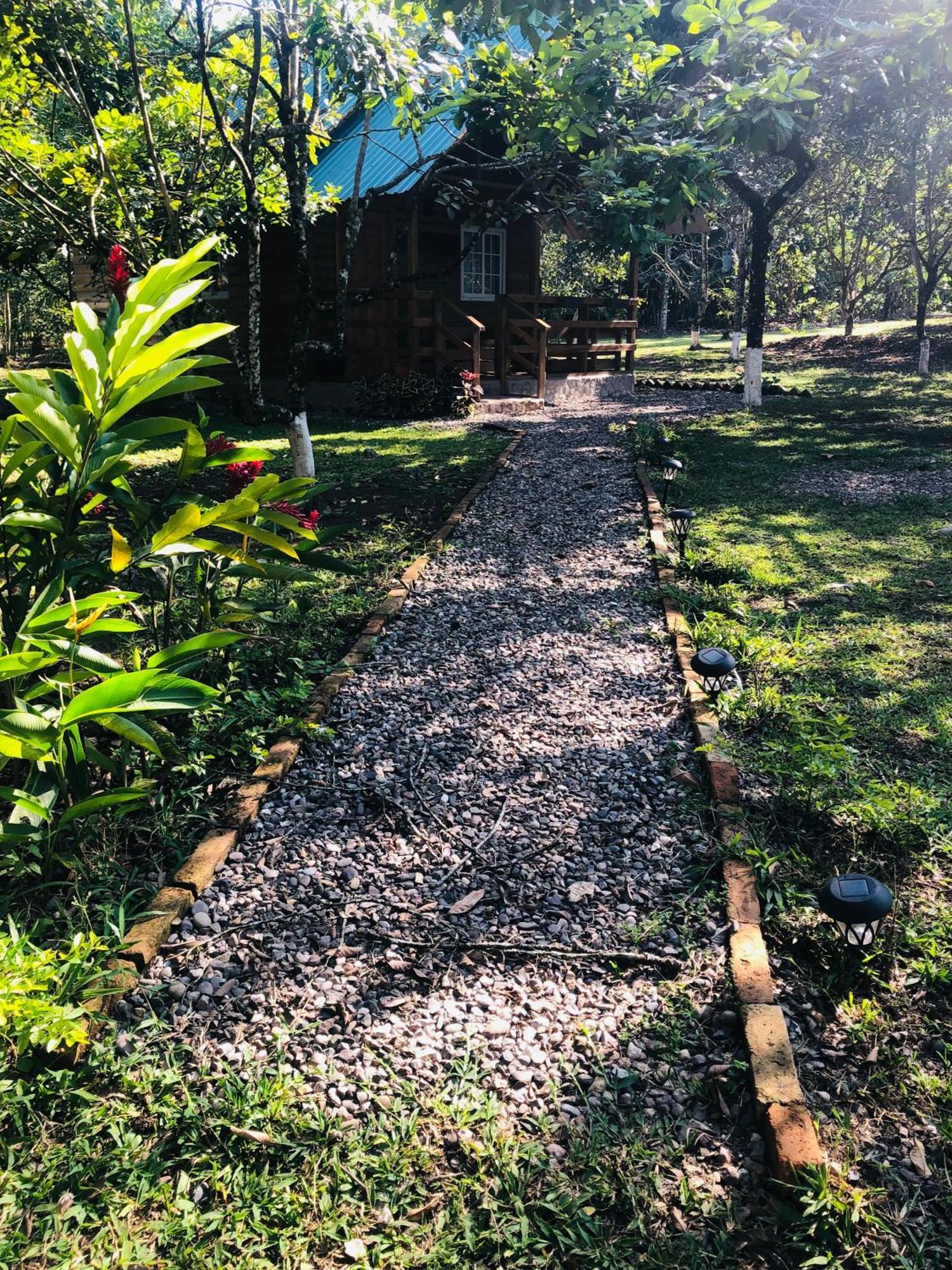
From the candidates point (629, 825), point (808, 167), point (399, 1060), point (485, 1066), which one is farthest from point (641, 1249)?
point (808, 167)

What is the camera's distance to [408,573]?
582 centimetres

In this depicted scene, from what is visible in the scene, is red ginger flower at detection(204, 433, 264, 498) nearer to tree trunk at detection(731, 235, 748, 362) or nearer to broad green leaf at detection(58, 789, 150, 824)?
broad green leaf at detection(58, 789, 150, 824)

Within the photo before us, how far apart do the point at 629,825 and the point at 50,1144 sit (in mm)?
1960

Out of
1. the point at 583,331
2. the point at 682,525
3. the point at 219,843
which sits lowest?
the point at 219,843

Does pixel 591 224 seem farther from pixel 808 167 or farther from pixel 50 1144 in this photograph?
pixel 50 1144

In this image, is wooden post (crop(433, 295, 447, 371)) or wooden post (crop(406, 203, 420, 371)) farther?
wooden post (crop(433, 295, 447, 371))

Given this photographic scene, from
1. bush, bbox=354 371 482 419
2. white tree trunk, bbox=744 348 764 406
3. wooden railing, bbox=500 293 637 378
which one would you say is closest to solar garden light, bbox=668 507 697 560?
bush, bbox=354 371 482 419

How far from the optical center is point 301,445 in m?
8.34

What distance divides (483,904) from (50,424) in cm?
189

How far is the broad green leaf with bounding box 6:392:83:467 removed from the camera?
8.40 feet

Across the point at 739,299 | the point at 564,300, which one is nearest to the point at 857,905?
the point at 564,300

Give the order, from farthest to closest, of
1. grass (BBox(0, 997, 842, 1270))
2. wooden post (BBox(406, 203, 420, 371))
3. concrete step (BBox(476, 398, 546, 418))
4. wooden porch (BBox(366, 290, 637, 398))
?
concrete step (BBox(476, 398, 546, 418)) → wooden porch (BBox(366, 290, 637, 398)) → wooden post (BBox(406, 203, 420, 371)) → grass (BBox(0, 997, 842, 1270))

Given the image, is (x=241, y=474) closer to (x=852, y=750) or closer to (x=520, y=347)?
(x=852, y=750)

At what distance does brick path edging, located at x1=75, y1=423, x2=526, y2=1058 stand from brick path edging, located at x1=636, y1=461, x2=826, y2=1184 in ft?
5.20
